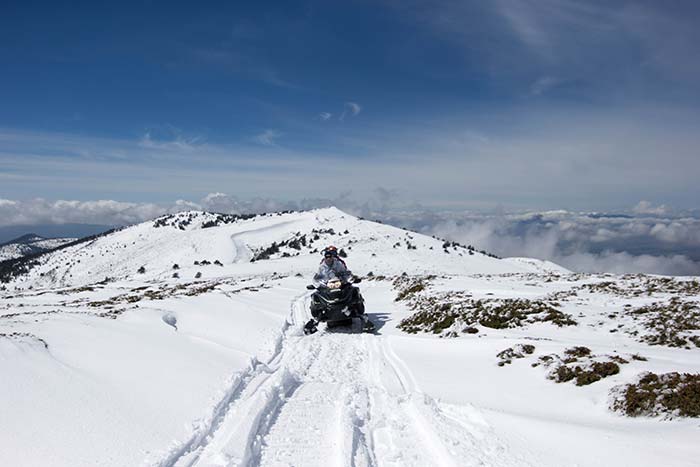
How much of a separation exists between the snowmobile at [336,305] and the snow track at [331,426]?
4809 mm

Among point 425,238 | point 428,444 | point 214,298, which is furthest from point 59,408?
point 425,238

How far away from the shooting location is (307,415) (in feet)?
20.3

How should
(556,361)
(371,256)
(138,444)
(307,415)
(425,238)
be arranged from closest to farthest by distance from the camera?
1. (138,444)
2. (307,415)
3. (556,361)
4. (371,256)
5. (425,238)

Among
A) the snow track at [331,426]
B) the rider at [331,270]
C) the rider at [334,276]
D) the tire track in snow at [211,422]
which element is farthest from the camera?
the rider at [331,270]

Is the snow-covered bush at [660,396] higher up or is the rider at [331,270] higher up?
the rider at [331,270]

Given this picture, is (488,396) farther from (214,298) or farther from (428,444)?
(214,298)

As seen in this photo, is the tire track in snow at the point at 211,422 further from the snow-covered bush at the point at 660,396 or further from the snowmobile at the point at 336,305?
the snow-covered bush at the point at 660,396

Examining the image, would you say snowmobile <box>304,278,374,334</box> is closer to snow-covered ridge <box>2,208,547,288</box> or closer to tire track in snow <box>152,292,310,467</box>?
tire track in snow <box>152,292,310,467</box>

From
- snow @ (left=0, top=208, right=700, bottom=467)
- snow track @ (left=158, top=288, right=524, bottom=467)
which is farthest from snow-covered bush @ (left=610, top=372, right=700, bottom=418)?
snow track @ (left=158, top=288, right=524, bottom=467)

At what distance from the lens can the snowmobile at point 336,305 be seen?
540 inches

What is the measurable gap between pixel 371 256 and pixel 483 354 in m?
48.9

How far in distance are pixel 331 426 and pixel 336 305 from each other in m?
7.94

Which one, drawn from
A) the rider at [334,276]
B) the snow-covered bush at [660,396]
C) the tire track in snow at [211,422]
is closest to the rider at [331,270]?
the rider at [334,276]

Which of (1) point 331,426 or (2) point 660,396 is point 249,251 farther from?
(2) point 660,396
